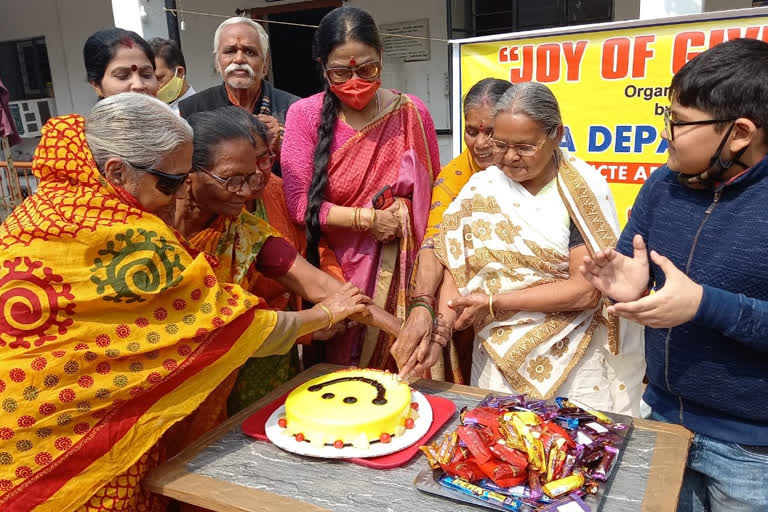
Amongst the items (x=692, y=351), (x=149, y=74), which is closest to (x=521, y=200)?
(x=692, y=351)

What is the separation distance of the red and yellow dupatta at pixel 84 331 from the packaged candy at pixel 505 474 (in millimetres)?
881

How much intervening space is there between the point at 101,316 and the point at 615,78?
10.00ft

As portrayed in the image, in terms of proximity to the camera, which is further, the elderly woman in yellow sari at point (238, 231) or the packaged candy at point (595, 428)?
the elderly woman in yellow sari at point (238, 231)

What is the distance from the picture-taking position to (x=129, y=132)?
1727mm

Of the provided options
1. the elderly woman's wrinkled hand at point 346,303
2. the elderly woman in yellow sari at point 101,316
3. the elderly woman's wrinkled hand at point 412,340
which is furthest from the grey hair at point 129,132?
the elderly woman's wrinkled hand at point 412,340

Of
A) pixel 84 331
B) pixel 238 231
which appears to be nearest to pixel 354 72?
pixel 238 231

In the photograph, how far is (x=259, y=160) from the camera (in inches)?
93.8

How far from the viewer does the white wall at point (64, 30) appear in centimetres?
977

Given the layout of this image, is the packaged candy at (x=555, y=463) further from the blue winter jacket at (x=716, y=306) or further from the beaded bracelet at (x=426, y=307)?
the beaded bracelet at (x=426, y=307)

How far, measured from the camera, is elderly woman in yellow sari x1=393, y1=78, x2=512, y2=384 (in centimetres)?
231

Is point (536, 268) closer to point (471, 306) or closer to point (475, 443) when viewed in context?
point (471, 306)

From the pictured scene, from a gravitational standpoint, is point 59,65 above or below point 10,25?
below

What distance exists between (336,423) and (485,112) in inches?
61.5

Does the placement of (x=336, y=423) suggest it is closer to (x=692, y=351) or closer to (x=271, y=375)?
(x=271, y=375)
